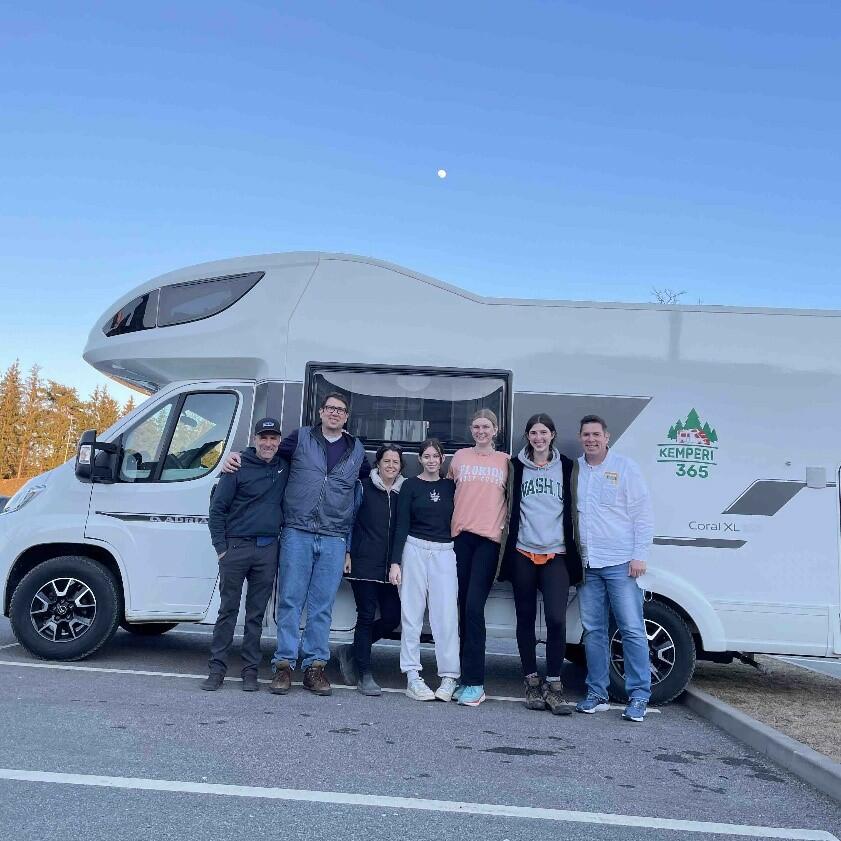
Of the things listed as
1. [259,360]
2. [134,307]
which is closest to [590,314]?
[259,360]

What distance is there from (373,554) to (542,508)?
4.18ft

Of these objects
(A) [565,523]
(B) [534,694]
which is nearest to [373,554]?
(A) [565,523]

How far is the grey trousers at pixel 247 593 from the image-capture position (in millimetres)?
6059

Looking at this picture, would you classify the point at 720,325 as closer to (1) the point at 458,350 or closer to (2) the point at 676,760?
(1) the point at 458,350

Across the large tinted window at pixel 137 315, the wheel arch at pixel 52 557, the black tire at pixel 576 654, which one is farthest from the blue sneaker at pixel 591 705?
the large tinted window at pixel 137 315

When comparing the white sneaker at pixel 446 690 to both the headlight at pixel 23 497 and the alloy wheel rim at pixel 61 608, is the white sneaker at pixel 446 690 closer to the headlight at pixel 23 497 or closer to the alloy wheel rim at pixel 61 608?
the alloy wheel rim at pixel 61 608

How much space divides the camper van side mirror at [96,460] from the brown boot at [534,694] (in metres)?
3.56

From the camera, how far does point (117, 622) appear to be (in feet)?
22.0

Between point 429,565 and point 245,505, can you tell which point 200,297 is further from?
point 429,565

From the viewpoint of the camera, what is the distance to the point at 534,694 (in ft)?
19.8

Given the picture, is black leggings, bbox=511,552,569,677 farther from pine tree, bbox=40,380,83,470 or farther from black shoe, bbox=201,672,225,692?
pine tree, bbox=40,380,83,470

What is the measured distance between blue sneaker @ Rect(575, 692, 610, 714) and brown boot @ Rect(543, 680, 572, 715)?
122 mm

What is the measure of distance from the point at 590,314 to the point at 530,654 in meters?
2.59

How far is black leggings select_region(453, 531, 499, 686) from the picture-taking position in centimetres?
603
